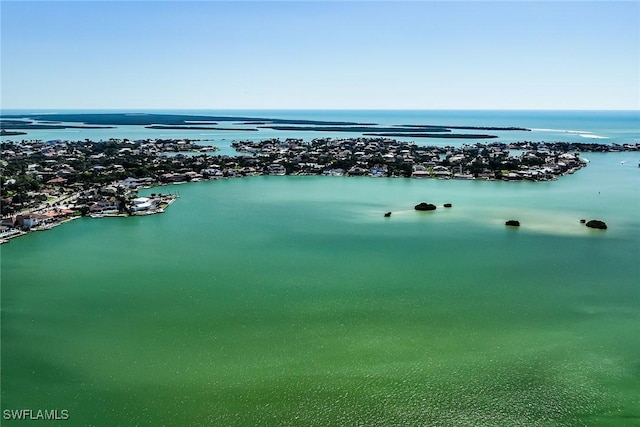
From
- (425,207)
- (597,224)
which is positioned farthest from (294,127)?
(597,224)

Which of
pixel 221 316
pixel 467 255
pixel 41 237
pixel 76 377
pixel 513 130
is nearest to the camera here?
pixel 76 377

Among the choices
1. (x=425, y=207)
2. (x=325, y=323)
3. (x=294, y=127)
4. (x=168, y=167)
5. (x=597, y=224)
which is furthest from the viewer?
(x=294, y=127)

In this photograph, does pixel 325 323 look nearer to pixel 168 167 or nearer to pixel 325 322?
pixel 325 322

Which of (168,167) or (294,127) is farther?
(294,127)

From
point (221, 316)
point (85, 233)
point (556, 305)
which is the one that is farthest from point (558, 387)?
point (85, 233)

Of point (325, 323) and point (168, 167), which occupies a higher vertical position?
point (168, 167)

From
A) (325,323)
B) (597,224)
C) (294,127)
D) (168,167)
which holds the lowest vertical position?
(325,323)

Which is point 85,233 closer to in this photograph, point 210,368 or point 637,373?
point 210,368
